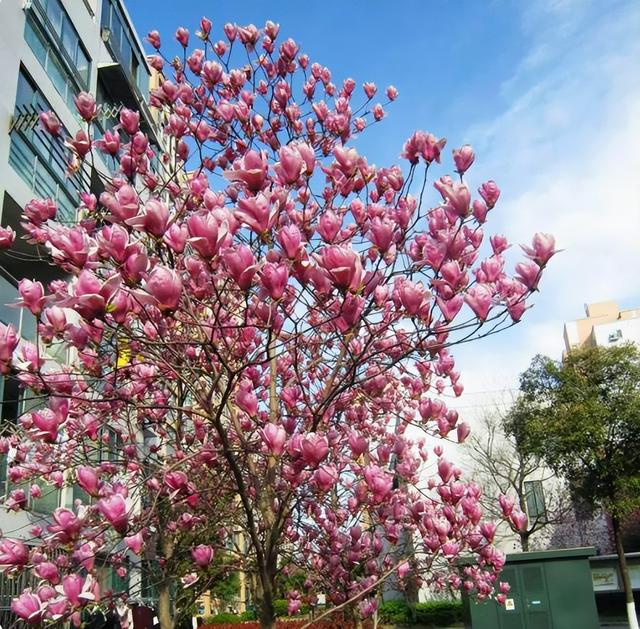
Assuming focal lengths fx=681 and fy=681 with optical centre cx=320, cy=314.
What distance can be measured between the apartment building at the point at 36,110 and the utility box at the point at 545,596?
8408 mm

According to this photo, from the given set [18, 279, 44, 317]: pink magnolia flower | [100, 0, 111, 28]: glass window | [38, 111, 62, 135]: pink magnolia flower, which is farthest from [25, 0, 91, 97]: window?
[18, 279, 44, 317]: pink magnolia flower

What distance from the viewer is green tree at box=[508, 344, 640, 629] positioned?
16.9 m

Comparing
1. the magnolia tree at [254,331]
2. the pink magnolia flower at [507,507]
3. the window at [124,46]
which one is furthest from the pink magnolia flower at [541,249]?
the window at [124,46]

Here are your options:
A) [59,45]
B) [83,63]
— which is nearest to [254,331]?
[59,45]

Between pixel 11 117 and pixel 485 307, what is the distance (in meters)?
9.76

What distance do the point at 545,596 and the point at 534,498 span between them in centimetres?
1018

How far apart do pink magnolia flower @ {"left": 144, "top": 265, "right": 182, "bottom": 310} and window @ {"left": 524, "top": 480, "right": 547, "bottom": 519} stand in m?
23.1

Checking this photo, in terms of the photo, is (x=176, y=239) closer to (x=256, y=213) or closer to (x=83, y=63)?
(x=256, y=213)

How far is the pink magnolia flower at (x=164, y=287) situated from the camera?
2.18 metres

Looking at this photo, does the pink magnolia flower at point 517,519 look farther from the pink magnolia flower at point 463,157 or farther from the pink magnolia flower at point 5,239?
the pink magnolia flower at point 5,239

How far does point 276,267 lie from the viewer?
2.43m

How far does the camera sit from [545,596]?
46.1 ft

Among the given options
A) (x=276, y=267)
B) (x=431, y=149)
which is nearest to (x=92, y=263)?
(x=276, y=267)

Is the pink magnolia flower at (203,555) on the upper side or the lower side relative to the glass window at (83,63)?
lower
